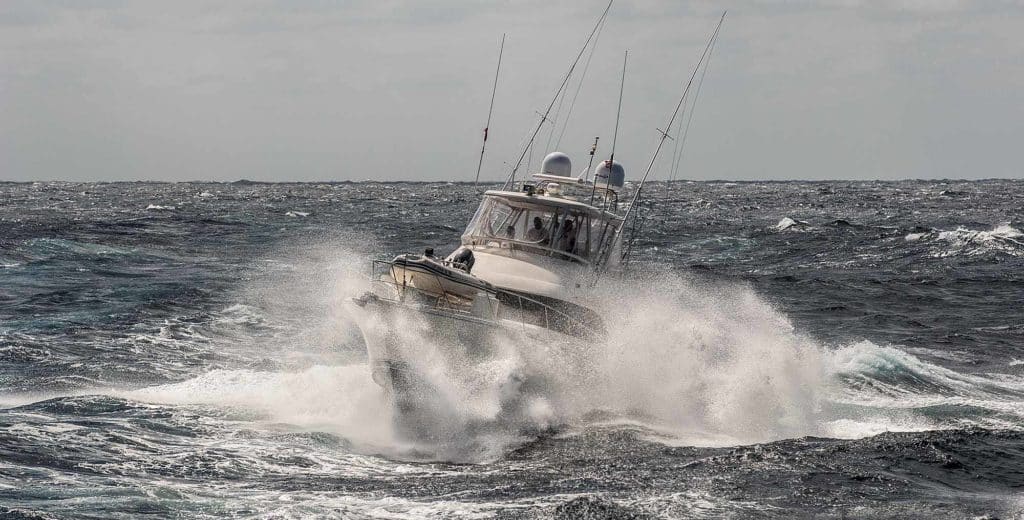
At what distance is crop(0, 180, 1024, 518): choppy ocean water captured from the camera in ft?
37.5

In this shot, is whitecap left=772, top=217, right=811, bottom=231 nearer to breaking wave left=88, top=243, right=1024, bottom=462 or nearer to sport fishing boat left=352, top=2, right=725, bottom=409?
breaking wave left=88, top=243, right=1024, bottom=462

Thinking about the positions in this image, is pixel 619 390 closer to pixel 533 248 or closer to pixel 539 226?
pixel 533 248

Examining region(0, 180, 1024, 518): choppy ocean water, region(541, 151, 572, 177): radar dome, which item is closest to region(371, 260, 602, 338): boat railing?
region(0, 180, 1024, 518): choppy ocean water

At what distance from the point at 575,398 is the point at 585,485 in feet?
13.3

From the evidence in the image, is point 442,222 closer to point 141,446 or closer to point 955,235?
point 955,235

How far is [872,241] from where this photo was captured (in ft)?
149

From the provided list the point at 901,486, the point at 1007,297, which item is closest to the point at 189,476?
the point at 901,486

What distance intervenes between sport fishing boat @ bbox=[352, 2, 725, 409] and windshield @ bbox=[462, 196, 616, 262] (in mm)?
17

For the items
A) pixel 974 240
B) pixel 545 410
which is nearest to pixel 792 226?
pixel 974 240

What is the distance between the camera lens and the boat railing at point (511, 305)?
51.6 feet

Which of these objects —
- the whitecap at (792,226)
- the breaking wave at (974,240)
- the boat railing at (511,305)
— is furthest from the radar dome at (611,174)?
the whitecap at (792,226)

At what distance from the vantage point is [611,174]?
65.0ft

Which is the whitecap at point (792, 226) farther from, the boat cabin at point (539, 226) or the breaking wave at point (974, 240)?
the boat cabin at point (539, 226)

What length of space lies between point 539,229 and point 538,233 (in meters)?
0.08
